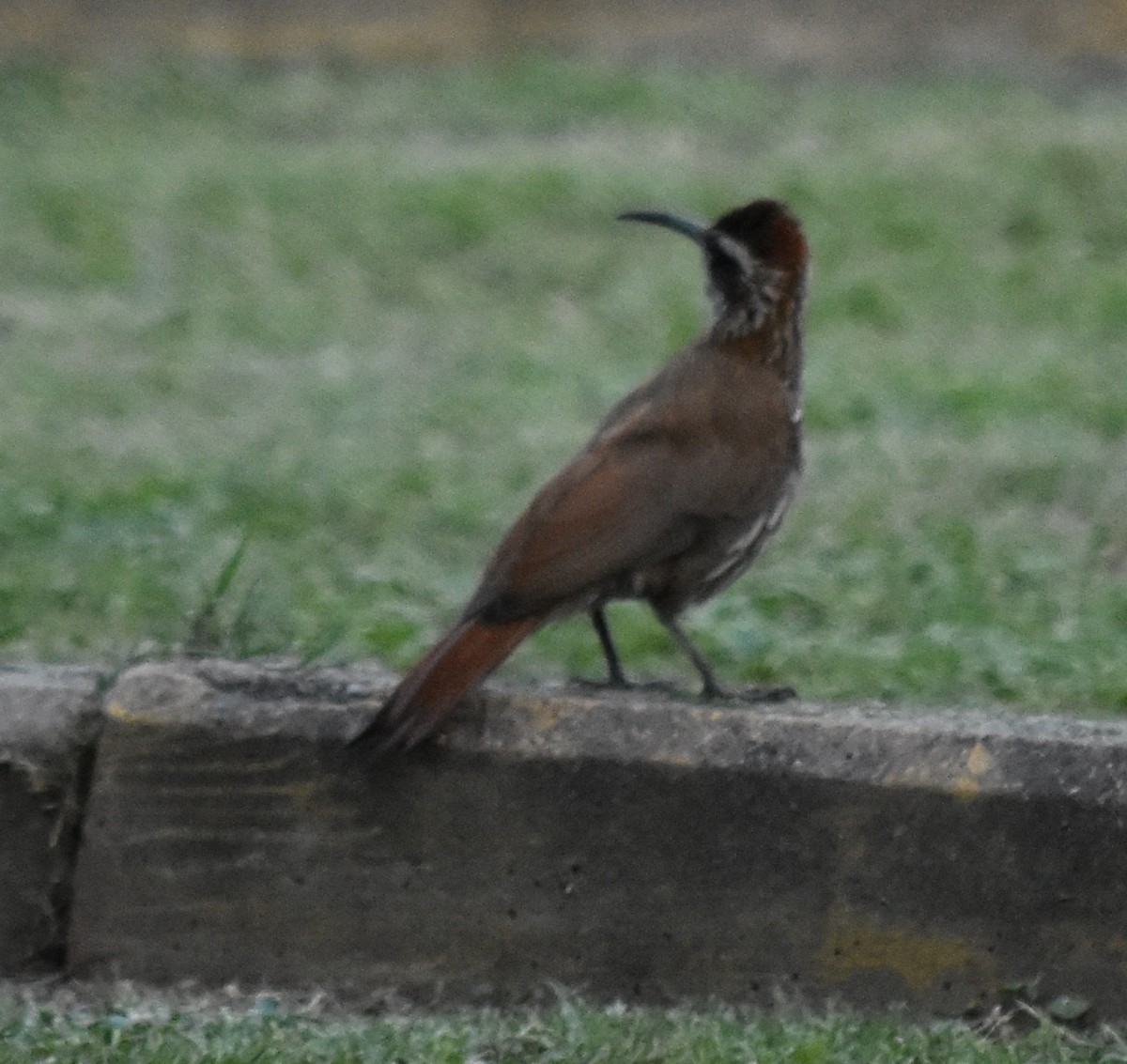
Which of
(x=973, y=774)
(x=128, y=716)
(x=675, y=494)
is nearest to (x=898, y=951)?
(x=973, y=774)

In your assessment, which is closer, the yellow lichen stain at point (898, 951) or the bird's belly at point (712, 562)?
the yellow lichen stain at point (898, 951)

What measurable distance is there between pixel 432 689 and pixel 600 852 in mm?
418

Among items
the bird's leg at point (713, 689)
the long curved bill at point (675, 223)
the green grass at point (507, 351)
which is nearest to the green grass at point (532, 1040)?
the bird's leg at point (713, 689)

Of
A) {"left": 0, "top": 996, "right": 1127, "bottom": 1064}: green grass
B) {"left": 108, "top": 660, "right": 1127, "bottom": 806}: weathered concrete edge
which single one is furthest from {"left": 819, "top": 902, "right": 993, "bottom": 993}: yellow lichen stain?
{"left": 108, "top": 660, "right": 1127, "bottom": 806}: weathered concrete edge

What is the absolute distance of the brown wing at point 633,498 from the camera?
4.95 meters

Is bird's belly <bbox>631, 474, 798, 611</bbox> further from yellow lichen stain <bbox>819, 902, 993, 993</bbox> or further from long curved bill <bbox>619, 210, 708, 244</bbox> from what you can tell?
yellow lichen stain <bbox>819, 902, 993, 993</bbox>

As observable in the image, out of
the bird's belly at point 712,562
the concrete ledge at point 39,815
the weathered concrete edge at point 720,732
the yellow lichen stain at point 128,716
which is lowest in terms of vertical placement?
the concrete ledge at point 39,815

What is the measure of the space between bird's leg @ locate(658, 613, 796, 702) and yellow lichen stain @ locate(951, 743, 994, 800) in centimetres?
53

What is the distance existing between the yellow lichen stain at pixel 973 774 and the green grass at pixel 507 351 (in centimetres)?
114

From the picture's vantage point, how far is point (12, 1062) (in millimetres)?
4289

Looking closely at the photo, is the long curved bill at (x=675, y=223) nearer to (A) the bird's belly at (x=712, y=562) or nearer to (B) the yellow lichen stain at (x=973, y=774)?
(A) the bird's belly at (x=712, y=562)

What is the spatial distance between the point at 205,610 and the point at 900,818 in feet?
5.16

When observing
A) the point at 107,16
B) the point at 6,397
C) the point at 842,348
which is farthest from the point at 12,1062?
the point at 107,16

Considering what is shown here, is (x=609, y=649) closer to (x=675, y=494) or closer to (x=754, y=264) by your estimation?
(x=675, y=494)
